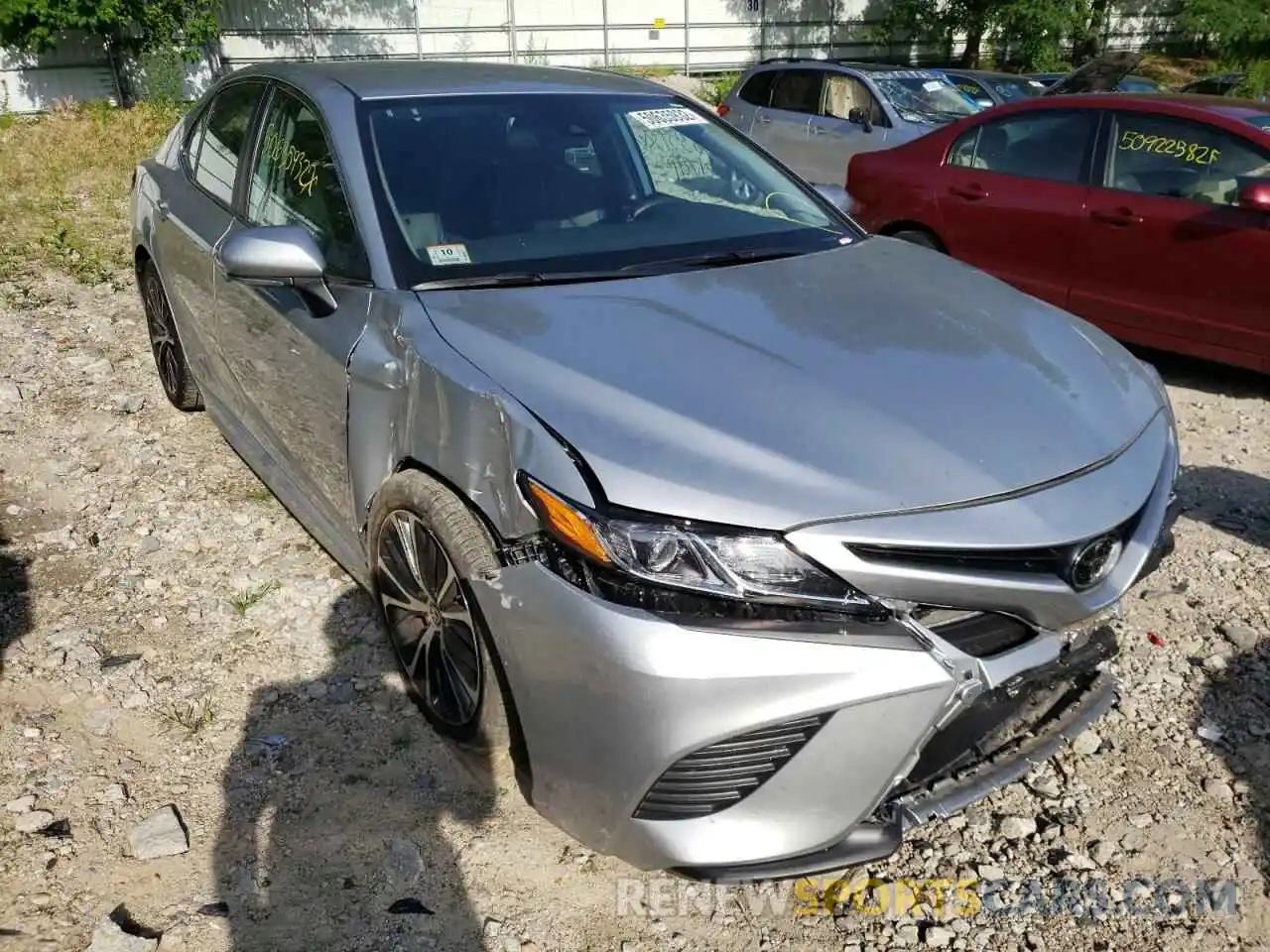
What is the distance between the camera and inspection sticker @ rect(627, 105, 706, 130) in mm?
3613

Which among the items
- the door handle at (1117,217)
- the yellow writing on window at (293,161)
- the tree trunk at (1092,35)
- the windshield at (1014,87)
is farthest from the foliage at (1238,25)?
the yellow writing on window at (293,161)

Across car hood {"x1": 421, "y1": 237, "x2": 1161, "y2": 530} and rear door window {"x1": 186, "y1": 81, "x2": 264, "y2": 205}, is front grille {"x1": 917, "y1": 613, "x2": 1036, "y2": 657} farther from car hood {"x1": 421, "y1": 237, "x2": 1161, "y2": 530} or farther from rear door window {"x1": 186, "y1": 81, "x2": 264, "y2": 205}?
rear door window {"x1": 186, "y1": 81, "x2": 264, "y2": 205}

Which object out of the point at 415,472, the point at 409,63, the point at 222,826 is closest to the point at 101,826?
the point at 222,826

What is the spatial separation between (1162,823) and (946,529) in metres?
1.20

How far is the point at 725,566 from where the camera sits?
199 cm

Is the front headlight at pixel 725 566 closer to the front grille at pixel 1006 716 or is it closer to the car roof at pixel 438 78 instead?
the front grille at pixel 1006 716

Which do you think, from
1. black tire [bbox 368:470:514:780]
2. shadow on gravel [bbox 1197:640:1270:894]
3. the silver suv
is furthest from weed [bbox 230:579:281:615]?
the silver suv

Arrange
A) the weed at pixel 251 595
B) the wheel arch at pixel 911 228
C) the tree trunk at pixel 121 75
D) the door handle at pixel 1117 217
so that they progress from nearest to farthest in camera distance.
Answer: the weed at pixel 251 595
the door handle at pixel 1117 217
the wheel arch at pixel 911 228
the tree trunk at pixel 121 75

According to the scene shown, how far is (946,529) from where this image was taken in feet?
6.58

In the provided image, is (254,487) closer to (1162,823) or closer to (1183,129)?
(1162,823)

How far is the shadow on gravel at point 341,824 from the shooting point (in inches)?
92.4

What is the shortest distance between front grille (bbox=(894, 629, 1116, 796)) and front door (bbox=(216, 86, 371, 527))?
5.39 feet

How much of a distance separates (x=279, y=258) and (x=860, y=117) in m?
7.68

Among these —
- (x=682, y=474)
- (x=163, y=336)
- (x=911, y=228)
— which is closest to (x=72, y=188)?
(x=163, y=336)
